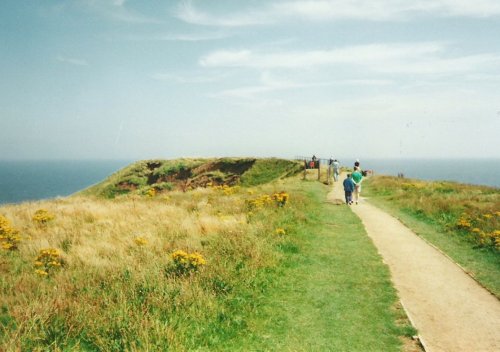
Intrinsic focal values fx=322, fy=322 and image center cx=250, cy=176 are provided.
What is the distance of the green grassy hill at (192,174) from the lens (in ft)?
149

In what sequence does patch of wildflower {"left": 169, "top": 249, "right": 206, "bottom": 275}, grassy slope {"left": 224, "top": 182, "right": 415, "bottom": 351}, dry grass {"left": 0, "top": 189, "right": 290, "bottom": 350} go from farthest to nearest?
patch of wildflower {"left": 169, "top": 249, "right": 206, "bottom": 275}, grassy slope {"left": 224, "top": 182, "right": 415, "bottom": 351}, dry grass {"left": 0, "top": 189, "right": 290, "bottom": 350}

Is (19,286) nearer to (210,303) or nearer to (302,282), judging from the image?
(210,303)

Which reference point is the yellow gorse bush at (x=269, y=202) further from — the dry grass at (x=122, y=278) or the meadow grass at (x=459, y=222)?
the meadow grass at (x=459, y=222)

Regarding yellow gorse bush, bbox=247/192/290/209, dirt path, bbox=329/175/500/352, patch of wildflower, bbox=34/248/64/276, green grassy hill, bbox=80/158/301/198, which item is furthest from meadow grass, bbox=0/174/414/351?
green grassy hill, bbox=80/158/301/198

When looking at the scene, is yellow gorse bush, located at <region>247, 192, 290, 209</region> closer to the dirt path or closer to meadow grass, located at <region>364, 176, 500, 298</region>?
the dirt path

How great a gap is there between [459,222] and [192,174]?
139 ft

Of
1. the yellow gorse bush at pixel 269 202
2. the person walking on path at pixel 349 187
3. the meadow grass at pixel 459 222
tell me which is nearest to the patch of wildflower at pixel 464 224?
the meadow grass at pixel 459 222

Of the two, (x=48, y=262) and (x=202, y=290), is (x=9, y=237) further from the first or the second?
(x=202, y=290)

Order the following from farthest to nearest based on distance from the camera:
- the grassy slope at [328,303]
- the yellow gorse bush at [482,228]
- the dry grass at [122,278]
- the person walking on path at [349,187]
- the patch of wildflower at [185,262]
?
the person walking on path at [349,187], the yellow gorse bush at [482,228], the patch of wildflower at [185,262], the grassy slope at [328,303], the dry grass at [122,278]

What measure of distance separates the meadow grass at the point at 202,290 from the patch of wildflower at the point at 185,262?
0.24ft

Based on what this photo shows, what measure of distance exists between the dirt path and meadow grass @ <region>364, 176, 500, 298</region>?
1.91ft

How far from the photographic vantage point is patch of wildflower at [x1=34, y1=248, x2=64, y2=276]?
365 inches

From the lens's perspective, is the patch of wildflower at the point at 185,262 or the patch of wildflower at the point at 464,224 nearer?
the patch of wildflower at the point at 185,262

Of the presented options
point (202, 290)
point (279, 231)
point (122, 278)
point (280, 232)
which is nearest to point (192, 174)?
point (280, 232)
